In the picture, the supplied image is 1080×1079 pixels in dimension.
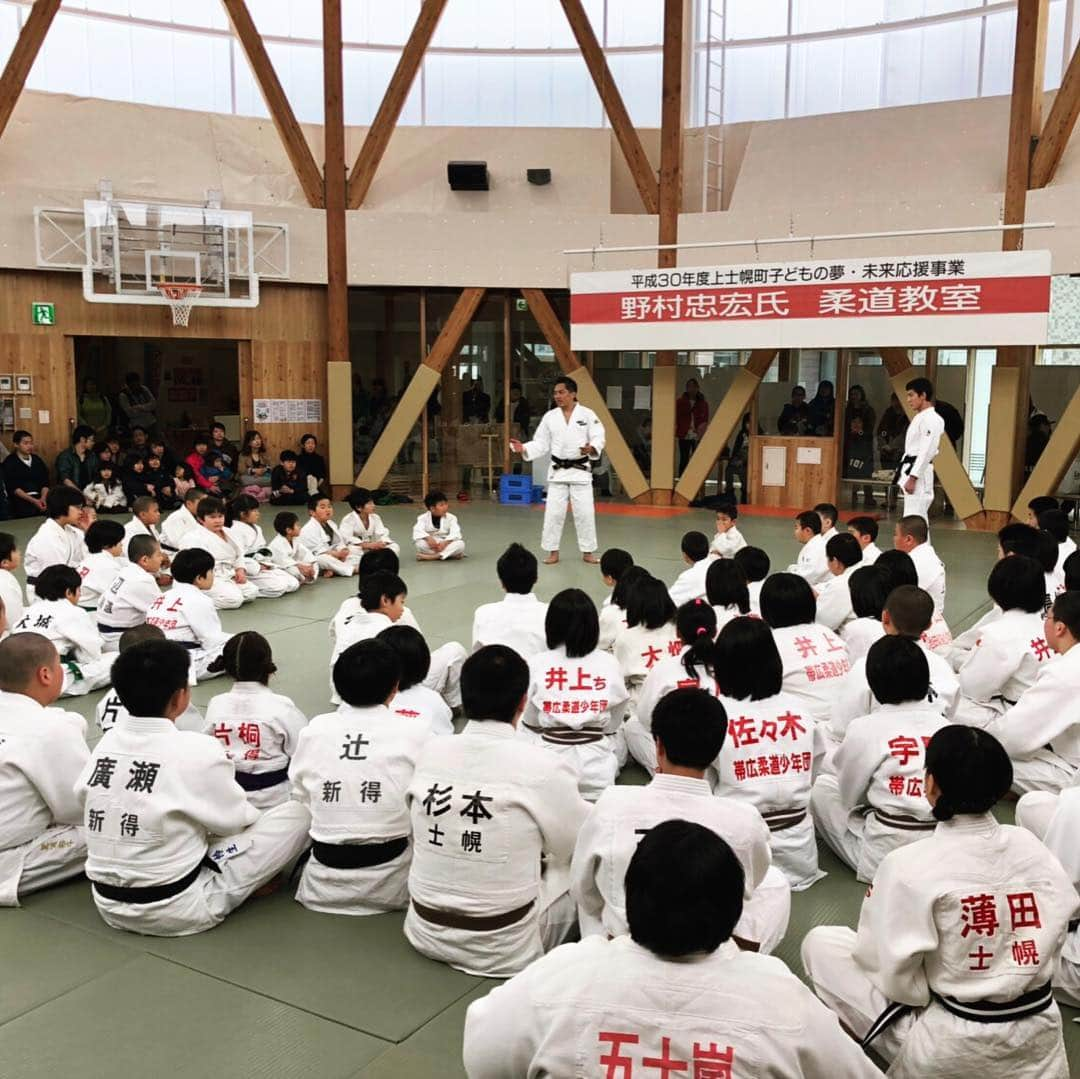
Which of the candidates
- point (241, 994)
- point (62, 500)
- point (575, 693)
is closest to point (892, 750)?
point (575, 693)

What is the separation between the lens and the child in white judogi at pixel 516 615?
5074 millimetres

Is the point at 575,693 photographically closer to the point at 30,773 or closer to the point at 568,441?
the point at 30,773

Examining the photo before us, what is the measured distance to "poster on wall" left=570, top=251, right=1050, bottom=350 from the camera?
1057cm

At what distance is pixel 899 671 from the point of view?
3389mm

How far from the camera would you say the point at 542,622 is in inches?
202

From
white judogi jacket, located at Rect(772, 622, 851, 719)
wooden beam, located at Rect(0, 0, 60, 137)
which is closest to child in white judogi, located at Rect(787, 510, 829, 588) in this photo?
white judogi jacket, located at Rect(772, 622, 851, 719)

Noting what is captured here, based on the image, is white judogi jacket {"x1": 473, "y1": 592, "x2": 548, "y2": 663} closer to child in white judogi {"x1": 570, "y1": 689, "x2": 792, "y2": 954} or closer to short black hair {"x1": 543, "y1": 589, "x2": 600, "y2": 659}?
short black hair {"x1": 543, "y1": 589, "x2": 600, "y2": 659}

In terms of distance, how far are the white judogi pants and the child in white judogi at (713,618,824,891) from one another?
19.3 feet

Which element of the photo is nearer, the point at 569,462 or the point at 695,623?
the point at 695,623

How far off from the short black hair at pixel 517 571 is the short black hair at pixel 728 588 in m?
0.86

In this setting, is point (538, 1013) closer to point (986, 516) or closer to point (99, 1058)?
point (99, 1058)

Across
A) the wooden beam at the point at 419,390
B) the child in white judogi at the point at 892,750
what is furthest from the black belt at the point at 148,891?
the wooden beam at the point at 419,390

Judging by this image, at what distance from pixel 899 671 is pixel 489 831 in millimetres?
1393

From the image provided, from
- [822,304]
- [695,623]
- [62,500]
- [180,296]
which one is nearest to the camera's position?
[695,623]
